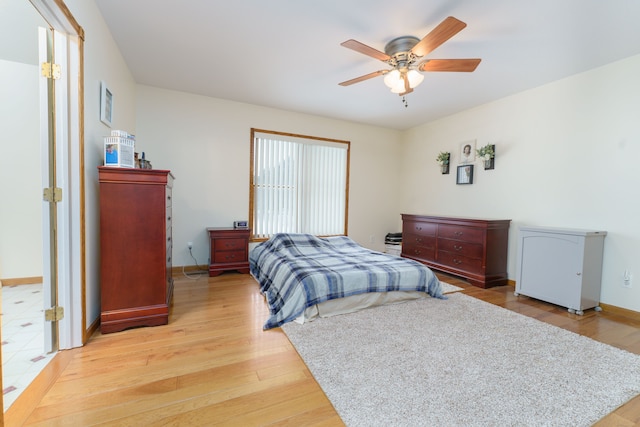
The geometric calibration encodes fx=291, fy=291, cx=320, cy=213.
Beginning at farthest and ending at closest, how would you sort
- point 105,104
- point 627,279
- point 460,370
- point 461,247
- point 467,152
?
point 467,152 → point 461,247 → point 627,279 → point 105,104 → point 460,370

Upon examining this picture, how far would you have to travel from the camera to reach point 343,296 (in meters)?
2.74

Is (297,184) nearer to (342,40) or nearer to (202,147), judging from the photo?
(202,147)

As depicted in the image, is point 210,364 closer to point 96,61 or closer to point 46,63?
point 46,63

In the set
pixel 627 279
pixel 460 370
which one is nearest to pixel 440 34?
pixel 460 370

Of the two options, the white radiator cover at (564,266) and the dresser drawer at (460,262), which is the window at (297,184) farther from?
the white radiator cover at (564,266)

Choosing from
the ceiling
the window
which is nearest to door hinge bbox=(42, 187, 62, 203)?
the ceiling

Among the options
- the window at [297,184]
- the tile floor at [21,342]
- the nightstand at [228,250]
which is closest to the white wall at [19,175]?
the tile floor at [21,342]

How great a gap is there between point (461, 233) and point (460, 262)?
41 cm

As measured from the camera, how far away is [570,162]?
11.1ft

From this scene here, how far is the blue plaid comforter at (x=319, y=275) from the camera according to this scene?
2.63 m

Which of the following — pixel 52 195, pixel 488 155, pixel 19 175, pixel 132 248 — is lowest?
pixel 132 248

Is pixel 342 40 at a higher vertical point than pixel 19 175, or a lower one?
higher

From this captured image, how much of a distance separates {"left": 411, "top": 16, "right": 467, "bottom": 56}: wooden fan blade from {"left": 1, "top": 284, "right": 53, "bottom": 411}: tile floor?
11.2ft

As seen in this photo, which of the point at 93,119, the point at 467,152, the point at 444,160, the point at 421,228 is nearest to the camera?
the point at 93,119
